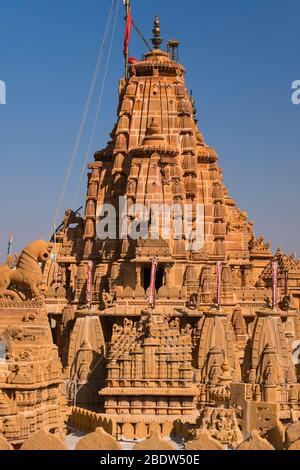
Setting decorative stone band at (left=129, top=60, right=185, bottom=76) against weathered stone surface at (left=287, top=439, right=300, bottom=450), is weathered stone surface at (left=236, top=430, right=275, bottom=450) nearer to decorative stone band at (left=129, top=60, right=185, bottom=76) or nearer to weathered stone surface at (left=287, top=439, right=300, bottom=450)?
weathered stone surface at (left=287, top=439, right=300, bottom=450)

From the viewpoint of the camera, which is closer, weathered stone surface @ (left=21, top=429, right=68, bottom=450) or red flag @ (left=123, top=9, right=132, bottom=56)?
weathered stone surface @ (left=21, top=429, right=68, bottom=450)

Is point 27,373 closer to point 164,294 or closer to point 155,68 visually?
point 164,294

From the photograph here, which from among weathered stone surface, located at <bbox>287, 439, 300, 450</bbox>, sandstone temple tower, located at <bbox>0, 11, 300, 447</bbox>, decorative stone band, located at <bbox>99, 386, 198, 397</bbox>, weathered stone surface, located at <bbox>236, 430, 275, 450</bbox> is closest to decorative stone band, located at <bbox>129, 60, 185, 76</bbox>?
sandstone temple tower, located at <bbox>0, 11, 300, 447</bbox>

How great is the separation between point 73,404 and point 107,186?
58.4ft

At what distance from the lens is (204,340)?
6147 centimetres

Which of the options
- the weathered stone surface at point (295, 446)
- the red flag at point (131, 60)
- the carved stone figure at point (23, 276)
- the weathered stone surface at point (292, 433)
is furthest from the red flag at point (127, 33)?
the weathered stone surface at point (295, 446)

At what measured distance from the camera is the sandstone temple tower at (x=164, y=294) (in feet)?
182

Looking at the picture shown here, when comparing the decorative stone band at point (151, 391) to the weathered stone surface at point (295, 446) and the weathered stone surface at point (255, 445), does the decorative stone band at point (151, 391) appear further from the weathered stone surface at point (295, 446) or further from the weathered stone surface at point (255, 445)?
the weathered stone surface at point (255, 445)

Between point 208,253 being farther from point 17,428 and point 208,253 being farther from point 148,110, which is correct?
point 17,428

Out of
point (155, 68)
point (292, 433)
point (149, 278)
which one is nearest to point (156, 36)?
point (155, 68)

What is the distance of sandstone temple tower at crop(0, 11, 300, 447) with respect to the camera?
5562cm

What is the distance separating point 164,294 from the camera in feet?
209

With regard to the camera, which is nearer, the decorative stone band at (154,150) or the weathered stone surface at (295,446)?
the weathered stone surface at (295,446)

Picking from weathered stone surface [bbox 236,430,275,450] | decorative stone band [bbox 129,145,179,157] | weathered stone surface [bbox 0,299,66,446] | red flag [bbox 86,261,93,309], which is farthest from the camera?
decorative stone band [bbox 129,145,179,157]
